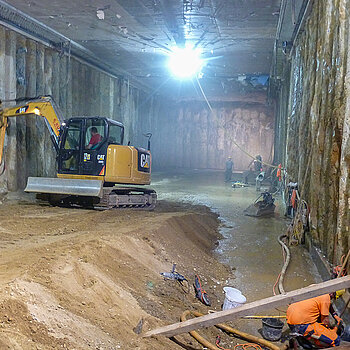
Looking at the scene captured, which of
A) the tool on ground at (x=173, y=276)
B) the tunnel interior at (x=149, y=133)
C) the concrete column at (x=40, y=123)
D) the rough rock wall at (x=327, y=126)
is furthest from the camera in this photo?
the concrete column at (x=40, y=123)

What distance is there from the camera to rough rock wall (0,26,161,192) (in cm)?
1057

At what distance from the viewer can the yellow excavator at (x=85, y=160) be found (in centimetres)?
907

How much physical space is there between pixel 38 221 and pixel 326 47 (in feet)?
20.9

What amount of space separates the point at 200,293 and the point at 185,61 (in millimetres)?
12123

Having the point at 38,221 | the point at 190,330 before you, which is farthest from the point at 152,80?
the point at 190,330

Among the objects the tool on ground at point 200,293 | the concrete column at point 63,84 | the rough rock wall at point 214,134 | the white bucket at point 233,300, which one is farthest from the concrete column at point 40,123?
the rough rock wall at point 214,134

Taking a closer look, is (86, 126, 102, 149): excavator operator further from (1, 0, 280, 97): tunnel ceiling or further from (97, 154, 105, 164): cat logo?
(1, 0, 280, 97): tunnel ceiling

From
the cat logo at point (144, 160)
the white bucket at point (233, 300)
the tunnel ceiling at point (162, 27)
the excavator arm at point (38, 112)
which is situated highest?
the tunnel ceiling at point (162, 27)

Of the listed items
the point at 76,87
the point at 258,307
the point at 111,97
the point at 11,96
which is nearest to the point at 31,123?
the point at 11,96

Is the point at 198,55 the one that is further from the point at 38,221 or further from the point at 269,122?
the point at 269,122

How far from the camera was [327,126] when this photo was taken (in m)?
6.11

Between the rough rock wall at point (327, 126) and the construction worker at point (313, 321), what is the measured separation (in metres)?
1.02

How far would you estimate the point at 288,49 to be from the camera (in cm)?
1238

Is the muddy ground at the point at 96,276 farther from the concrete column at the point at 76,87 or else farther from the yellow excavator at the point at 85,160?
the concrete column at the point at 76,87
